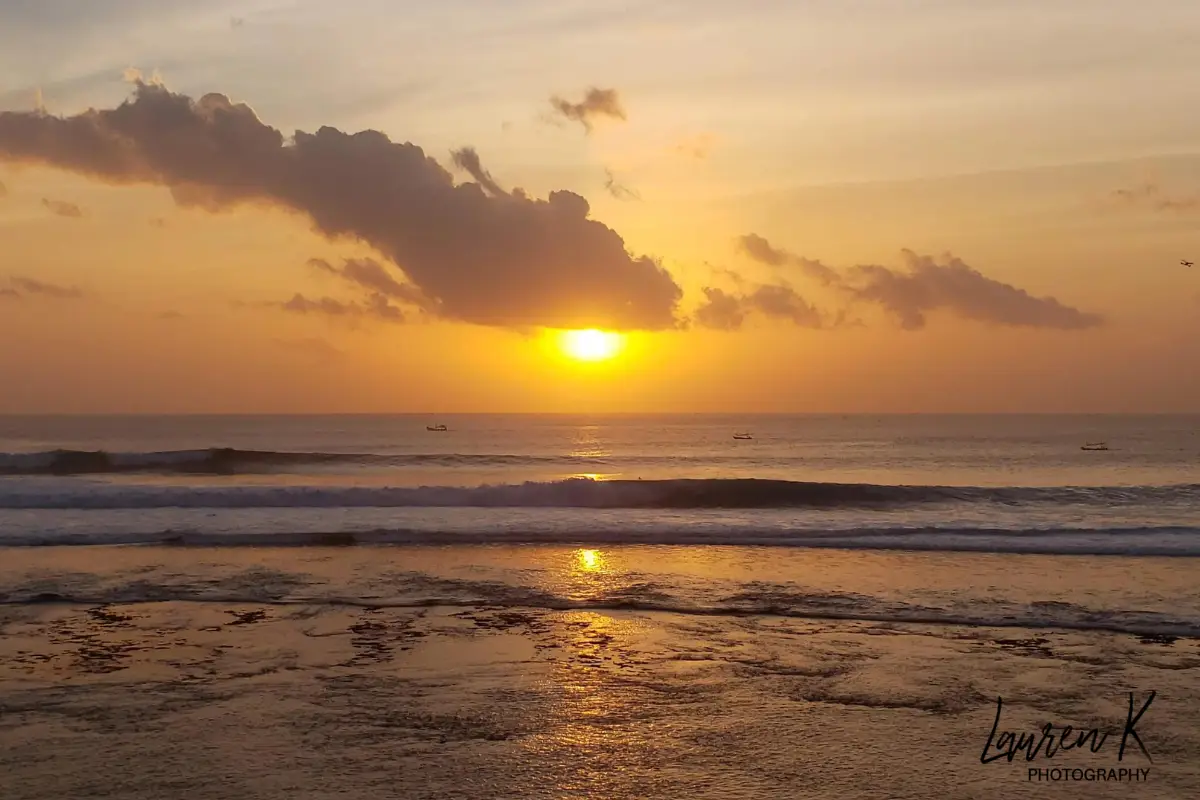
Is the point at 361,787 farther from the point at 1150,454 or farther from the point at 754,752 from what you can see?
the point at 1150,454

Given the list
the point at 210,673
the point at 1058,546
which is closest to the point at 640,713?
the point at 210,673

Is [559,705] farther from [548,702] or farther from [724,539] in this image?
[724,539]

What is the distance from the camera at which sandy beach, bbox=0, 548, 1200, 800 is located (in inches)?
260

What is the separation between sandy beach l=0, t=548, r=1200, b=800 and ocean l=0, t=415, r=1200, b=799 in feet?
0.12

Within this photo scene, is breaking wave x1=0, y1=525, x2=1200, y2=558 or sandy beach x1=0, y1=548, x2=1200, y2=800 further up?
sandy beach x1=0, y1=548, x2=1200, y2=800

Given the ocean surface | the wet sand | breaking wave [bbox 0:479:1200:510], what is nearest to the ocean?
the wet sand

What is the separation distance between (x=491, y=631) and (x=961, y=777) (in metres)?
5.85

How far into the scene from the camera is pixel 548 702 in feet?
27.2

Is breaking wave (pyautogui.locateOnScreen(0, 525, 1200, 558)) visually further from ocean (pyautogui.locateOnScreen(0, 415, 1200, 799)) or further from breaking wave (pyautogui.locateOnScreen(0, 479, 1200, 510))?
breaking wave (pyautogui.locateOnScreen(0, 479, 1200, 510))

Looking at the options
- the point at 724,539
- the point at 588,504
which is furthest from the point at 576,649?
the point at 588,504

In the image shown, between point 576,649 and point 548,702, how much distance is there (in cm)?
197

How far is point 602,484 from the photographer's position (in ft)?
97.5

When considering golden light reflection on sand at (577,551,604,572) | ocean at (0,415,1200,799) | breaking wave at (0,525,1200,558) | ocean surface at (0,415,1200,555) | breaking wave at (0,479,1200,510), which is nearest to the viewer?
ocean at (0,415,1200,799)

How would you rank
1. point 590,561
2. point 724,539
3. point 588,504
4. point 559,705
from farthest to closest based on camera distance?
point 588,504, point 724,539, point 590,561, point 559,705
